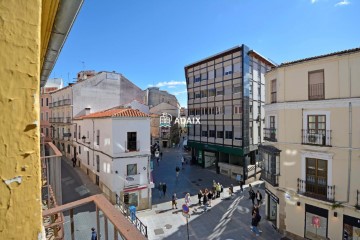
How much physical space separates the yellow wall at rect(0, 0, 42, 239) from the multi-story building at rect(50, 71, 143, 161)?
31.2 m

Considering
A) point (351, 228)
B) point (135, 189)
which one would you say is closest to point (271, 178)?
point (351, 228)

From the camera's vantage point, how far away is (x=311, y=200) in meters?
14.6

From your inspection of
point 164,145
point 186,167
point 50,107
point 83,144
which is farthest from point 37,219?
point 164,145

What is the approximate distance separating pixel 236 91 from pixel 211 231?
18.1 metres

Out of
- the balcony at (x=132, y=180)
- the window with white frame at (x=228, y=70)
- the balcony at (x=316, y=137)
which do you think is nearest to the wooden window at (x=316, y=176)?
the balcony at (x=316, y=137)

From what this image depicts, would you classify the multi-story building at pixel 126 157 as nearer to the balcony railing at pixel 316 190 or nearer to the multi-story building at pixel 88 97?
the multi-story building at pixel 88 97

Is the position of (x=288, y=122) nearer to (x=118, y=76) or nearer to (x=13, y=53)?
(x=13, y=53)

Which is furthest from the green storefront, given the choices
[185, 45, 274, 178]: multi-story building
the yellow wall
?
the yellow wall

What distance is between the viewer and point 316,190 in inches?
569

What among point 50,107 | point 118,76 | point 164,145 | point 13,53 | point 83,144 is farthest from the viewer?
point 164,145

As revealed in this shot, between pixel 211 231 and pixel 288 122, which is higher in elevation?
pixel 288 122

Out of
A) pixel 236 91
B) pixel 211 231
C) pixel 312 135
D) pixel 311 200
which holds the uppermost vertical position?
pixel 236 91

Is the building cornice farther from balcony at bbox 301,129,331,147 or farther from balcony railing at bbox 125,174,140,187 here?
balcony railing at bbox 125,174,140,187

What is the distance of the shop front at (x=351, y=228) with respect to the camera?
12953 millimetres
